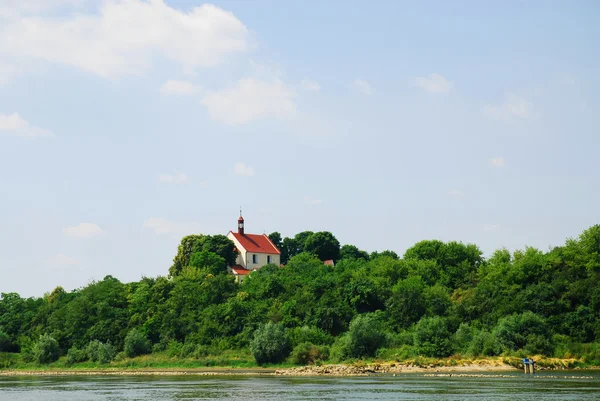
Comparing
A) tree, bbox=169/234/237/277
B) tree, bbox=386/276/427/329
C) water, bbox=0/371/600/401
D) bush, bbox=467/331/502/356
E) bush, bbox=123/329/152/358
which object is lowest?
water, bbox=0/371/600/401

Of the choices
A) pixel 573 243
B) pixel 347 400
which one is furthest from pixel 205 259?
pixel 347 400

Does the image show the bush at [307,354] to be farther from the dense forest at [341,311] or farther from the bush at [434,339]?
the bush at [434,339]

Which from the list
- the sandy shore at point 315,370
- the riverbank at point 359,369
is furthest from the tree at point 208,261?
the riverbank at point 359,369

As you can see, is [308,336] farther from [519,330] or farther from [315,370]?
[519,330]

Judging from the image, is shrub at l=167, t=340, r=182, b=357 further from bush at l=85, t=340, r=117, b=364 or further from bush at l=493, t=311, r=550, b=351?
bush at l=493, t=311, r=550, b=351

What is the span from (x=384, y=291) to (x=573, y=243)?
23897mm

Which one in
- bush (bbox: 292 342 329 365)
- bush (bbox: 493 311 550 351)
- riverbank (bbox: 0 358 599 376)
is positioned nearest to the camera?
riverbank (bbox: 0 358 599 376)

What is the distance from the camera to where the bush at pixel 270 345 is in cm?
8288

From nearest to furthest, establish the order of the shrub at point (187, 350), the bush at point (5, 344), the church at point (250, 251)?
the shrub at point (187, 350)
the bush at point (5, 344)
the church at point (250, 251)

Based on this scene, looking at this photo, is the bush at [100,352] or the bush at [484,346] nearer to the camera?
the bush at [484,346]

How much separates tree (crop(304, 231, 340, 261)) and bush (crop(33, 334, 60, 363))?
202 feet

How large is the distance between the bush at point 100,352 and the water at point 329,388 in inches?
956

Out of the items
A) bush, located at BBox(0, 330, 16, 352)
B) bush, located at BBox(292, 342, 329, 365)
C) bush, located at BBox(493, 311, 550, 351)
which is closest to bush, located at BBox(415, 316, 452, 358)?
bush, located at BBox(493, 311, 550, 351)

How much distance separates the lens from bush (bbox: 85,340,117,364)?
3804 inches
